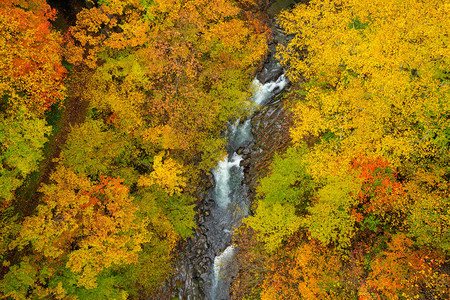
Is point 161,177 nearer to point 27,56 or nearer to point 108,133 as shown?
point 108,133

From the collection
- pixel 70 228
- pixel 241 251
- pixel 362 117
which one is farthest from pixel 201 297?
pixel 362 117

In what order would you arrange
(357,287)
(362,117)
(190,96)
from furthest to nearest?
(190,96)
(362,117)
(357,287)

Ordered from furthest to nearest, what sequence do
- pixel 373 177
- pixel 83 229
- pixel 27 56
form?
pixel 373 177 → pixel 27 56 → pixel 83 229

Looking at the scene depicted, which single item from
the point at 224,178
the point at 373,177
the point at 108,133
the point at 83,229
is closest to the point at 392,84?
the point at 373,177

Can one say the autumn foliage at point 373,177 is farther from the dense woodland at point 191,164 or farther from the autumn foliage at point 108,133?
the autumn foliage at point 108,133

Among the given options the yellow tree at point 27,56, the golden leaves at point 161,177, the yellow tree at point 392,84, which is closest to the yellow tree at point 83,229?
the golden leaves at point 161,177

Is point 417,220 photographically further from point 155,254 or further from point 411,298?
point 155,254

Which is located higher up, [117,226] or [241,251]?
[117,226]
